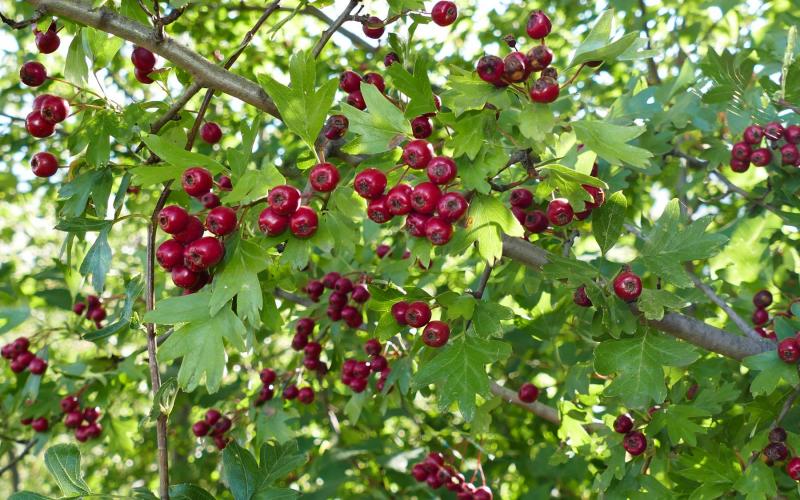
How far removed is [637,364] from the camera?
203 centimetres

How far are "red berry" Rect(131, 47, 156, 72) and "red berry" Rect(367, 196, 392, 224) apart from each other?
91cm

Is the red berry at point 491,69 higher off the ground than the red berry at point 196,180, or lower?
higher

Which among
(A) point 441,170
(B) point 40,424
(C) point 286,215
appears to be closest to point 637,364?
(A) point 441,170

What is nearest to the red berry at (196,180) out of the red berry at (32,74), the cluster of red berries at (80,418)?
the red berry at (32,74)

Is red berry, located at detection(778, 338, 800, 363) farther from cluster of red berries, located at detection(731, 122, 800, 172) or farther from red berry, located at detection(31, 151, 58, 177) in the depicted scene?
red berry, located at detection(31, 151, 58, 177)

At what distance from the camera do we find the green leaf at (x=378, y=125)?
71.4 inches

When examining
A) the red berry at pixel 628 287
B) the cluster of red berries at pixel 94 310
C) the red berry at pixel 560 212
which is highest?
the red berry at pixel 560 212

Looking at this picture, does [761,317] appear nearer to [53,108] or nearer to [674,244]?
[674,244]

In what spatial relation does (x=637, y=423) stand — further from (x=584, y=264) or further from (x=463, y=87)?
(x=463, y=87)

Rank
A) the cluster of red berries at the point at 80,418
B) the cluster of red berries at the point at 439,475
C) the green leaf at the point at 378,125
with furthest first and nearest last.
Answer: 1. the cluster of red berries at the point at 80,418
2. the cluster of red berries at the point at 439,475
3. the green leaf at the point at 378,125

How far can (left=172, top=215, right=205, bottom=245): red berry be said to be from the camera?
5.95 ft

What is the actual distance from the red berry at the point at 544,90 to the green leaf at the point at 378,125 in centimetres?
37

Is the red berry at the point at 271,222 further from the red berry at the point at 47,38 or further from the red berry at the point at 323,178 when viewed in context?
the red berry at the point at 47,38

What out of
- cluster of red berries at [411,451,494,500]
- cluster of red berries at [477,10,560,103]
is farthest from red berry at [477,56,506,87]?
cluster of red berries at [411,451,494,500]
